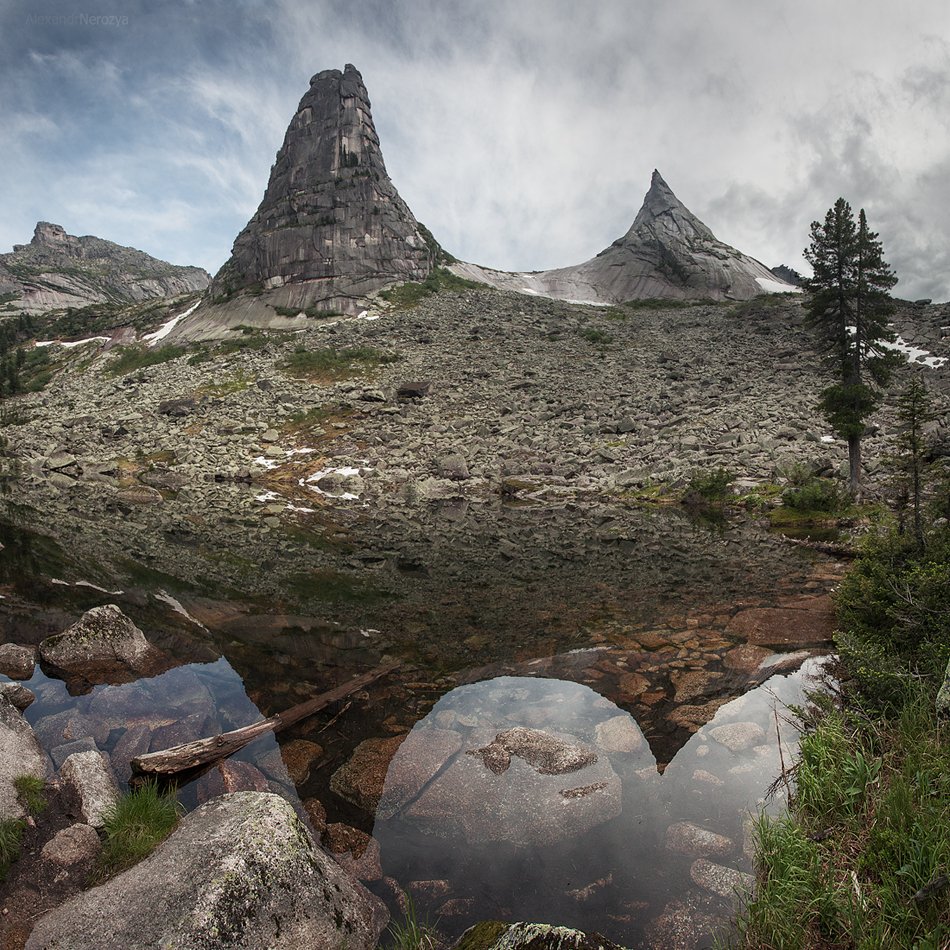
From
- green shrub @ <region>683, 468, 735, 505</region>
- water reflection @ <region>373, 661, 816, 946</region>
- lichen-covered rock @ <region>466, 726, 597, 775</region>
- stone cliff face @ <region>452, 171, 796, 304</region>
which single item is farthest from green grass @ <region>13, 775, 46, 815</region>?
stone cliff face @ <region>452, 171, 796, 304</region>

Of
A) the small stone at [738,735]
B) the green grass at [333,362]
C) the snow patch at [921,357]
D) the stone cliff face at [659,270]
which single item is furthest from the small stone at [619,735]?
the stone cliff face at [659,270]

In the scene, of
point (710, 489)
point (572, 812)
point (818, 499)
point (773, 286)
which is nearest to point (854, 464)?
point (818, 499)

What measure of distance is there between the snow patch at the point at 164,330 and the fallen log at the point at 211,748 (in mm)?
90030

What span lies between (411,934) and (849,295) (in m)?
40.5

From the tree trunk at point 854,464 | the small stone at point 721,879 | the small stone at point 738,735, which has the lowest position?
the small stone at point 721,879

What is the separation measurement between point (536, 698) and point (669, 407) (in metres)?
43.3

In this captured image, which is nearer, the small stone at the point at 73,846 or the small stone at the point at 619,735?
the small stone at the point at 73,846

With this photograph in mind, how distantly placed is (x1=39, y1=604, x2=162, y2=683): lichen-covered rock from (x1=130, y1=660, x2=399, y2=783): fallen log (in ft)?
11.4

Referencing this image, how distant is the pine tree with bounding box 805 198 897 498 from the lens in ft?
106

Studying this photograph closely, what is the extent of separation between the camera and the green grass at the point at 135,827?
5.15m

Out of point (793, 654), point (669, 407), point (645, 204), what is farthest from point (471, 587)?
point (645, 204)

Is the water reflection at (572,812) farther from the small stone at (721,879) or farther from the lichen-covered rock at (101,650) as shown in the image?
the lichen-covered rock at (101,650)

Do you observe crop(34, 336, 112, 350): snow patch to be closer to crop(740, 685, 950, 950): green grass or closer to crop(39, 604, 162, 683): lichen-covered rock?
crop(39, 604, 162, 683): lichen-covered rock

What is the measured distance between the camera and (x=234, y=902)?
4.16m
